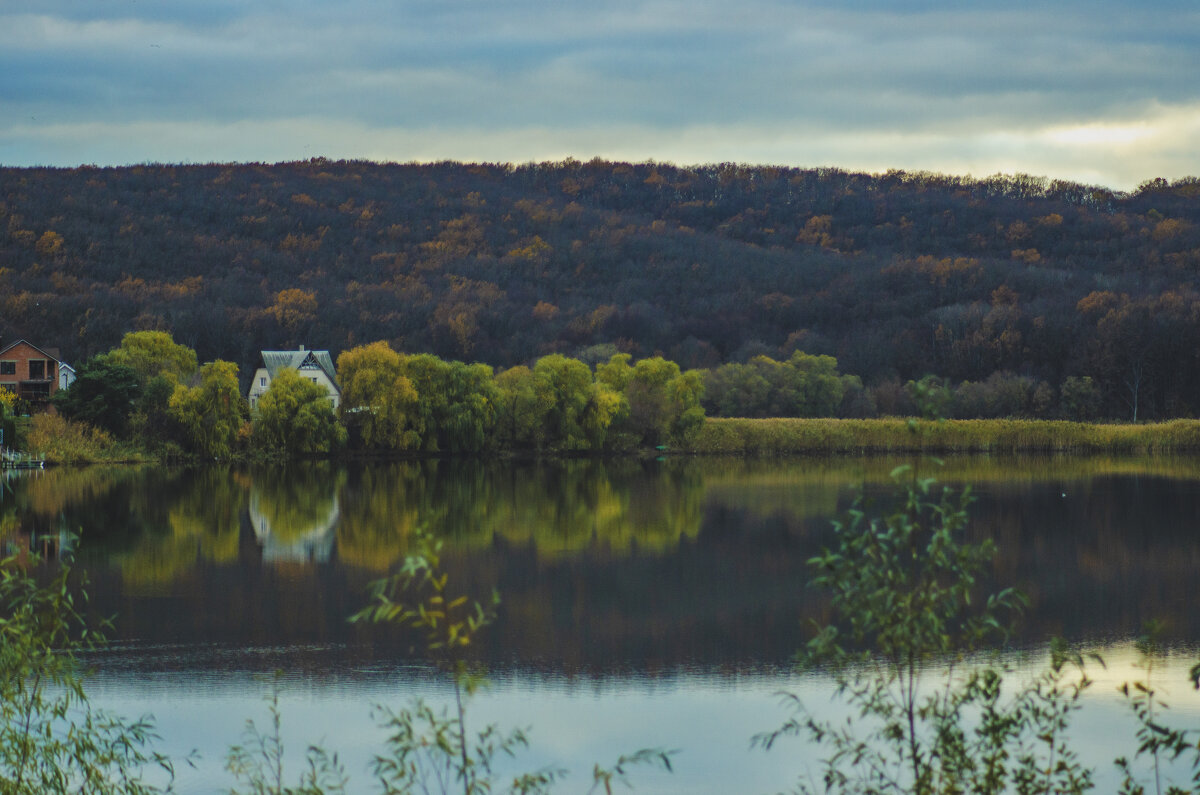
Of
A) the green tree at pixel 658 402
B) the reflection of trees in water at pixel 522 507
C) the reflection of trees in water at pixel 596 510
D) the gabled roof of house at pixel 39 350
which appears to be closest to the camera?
the reflection of trees in water at pixel 522 507

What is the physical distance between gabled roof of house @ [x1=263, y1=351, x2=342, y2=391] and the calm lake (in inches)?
912

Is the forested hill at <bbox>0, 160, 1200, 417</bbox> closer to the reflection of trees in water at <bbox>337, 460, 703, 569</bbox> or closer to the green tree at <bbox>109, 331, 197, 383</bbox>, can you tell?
the green tree at <bbox>109, 331, 197, 383</bbox>

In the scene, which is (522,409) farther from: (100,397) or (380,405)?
(100,397)

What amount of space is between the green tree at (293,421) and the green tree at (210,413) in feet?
4.18

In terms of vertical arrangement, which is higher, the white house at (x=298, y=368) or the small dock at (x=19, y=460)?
the white house at (x=298, y=368)

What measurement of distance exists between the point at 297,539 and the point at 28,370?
33.2 meters

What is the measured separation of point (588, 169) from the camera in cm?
12681

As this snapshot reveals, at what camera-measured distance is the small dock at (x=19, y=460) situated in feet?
130

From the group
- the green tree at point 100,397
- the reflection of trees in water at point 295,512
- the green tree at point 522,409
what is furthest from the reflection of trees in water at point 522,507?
the green tree at point 100,397

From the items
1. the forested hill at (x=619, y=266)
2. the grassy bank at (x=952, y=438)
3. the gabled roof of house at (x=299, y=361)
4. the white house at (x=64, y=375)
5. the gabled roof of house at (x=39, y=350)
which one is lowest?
the grassy bank at (x=952, y=438)

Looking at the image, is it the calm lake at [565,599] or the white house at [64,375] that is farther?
the white house at [64,375]

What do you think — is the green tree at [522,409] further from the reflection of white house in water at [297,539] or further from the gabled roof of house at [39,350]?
the reflection of white house in water at [297,539]

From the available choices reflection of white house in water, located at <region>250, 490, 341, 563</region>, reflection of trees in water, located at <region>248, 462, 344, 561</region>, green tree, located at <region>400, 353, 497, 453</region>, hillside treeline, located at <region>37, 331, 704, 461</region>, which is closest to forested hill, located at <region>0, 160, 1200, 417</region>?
hillside treeline, located at <region>37, 331, 704, 461</region>

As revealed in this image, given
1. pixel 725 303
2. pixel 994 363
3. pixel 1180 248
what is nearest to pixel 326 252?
pixel 725 303
